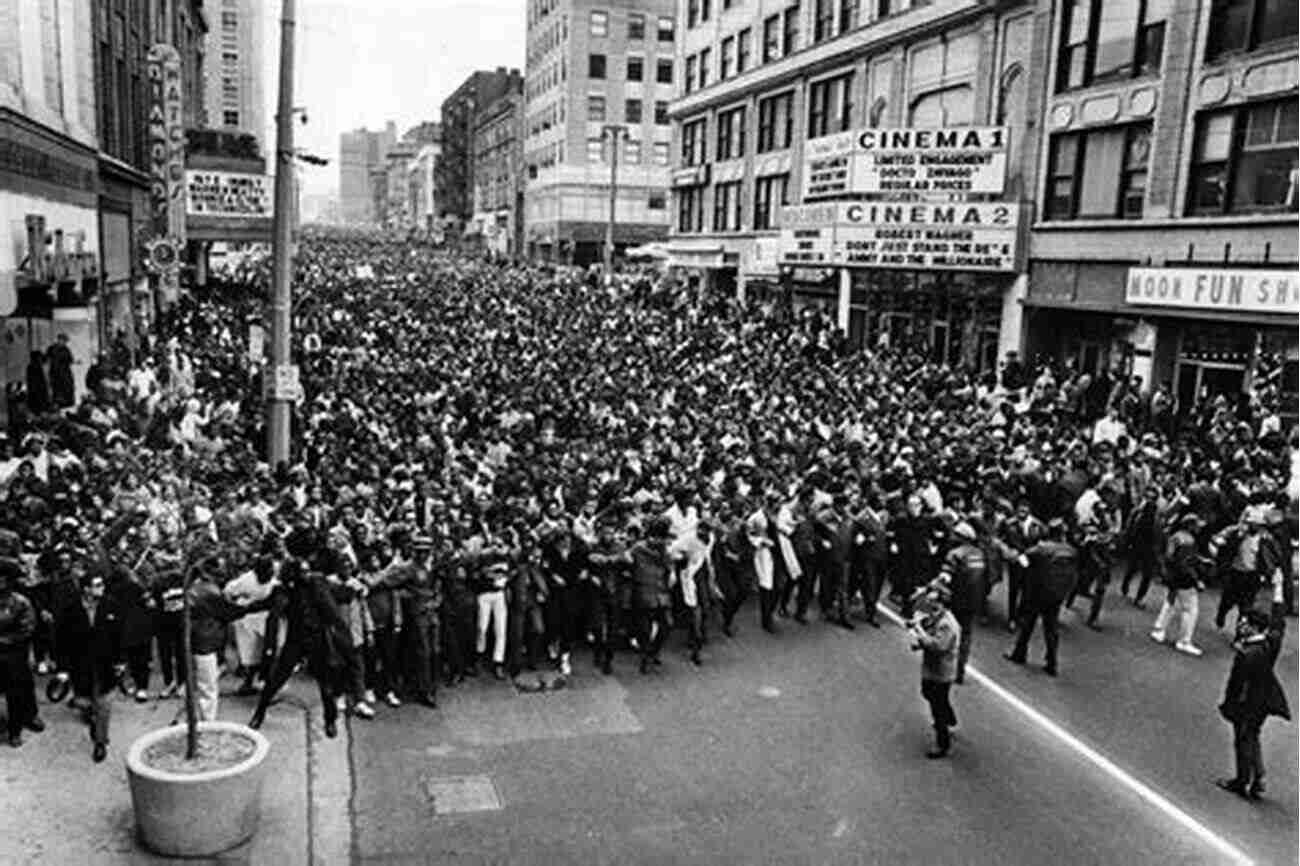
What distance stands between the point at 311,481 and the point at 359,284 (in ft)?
106

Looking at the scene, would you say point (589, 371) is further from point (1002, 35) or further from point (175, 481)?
point (1002, 35)

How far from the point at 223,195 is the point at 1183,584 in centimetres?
2995

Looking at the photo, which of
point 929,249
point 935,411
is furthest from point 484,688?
point 929,249

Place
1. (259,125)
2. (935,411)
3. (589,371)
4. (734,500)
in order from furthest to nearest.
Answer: (259,125) → (589,371) → (935,411) → (734,500)

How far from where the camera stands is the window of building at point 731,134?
46.6 m

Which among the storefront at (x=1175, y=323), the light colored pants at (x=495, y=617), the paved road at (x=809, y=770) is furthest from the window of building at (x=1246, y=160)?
the light colored pants at (x=495, y=617)

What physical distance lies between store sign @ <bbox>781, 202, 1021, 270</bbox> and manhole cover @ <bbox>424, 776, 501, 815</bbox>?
22778 mm

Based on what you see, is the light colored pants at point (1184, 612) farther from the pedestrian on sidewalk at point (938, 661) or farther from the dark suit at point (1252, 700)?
the pedestrian on sidewalk at point (938, 661)

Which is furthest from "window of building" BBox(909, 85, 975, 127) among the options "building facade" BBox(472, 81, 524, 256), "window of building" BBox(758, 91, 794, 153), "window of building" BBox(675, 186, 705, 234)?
"building facade" BBox(472, 81, 524, 256)

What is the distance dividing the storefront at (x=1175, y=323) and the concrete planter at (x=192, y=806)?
1764 cm

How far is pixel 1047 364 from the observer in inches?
1049

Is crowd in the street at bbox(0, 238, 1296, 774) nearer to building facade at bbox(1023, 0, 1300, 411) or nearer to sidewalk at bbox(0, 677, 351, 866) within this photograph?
sidewalk at bbox(0, 677, 351, 866)

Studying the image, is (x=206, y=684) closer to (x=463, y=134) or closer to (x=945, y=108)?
(x=945, y=108)

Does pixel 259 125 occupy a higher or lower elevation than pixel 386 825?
higher
